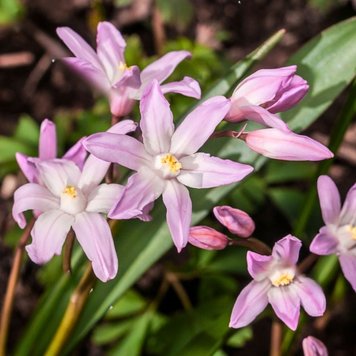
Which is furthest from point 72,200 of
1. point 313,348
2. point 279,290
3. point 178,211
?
point 313,348

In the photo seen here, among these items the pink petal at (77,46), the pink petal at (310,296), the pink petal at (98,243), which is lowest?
the pink petal at (310,296)

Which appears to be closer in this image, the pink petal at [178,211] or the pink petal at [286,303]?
the pink petal at [178,211]

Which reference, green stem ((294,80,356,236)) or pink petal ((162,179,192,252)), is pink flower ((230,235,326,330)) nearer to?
pink petal ((162,179,192,252))

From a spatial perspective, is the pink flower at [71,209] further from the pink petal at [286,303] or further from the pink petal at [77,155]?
the pink petal at [286,303]

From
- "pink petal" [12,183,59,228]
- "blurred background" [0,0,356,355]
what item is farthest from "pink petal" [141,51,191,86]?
"blurred background" [0,0,356,355]

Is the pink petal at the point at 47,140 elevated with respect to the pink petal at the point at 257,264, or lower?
elevated

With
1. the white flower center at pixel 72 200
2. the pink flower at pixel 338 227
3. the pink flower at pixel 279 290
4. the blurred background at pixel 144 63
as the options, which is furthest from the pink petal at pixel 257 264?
the blurred background at pixel 144 63

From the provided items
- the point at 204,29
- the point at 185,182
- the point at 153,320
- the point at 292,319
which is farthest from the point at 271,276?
the point at 204,29
